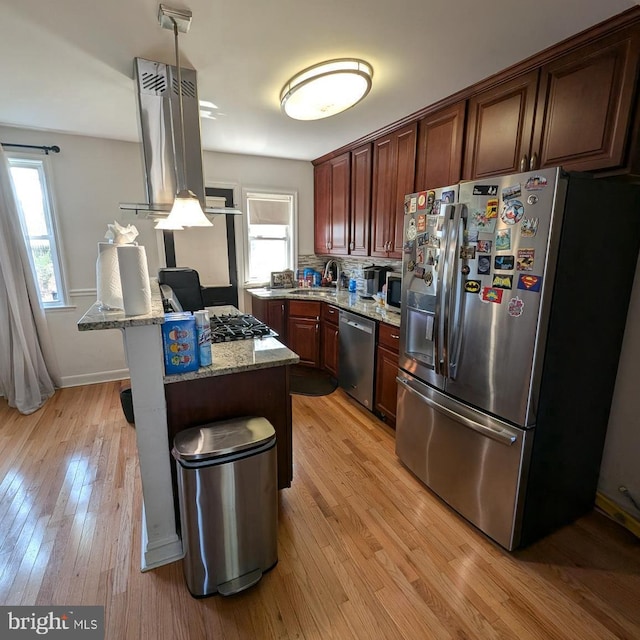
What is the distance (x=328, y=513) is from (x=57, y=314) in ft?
10.9

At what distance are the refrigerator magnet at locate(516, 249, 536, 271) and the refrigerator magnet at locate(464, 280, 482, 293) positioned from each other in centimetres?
20

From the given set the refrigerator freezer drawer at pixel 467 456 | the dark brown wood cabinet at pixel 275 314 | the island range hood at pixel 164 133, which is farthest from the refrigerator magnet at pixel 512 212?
the dark brown wood cabinet at pixel 275 314

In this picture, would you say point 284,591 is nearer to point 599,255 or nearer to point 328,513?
point 328,513

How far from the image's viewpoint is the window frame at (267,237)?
4.05 m

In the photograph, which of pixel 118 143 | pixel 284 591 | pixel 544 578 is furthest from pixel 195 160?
pixel 544 578

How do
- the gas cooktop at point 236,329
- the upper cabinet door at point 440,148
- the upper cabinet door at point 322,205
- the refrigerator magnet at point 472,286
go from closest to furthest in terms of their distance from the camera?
the refrigerator magnet at point 472,286 → the gas cooktop at point 236,329 → the upper cabinet door at point 440,148 → the upper cabinet door at point 322,205

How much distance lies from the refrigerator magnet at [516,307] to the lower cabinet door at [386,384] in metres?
1.13

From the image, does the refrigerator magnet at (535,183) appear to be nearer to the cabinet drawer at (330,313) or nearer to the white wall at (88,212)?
the cabinet drawer at (330,313)

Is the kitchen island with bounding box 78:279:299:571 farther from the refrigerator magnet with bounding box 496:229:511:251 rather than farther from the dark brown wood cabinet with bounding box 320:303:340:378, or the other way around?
the dark brown wood cabinet with bounding box 320:303:340:378

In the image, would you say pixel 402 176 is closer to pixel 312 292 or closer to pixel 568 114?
pixel 568 114

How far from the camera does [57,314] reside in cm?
349

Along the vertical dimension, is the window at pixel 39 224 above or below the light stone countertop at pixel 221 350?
above

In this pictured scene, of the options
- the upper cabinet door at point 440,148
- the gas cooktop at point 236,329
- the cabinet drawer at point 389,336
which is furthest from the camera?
the cabinet drawer at point 389,336

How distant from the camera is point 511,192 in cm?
152
